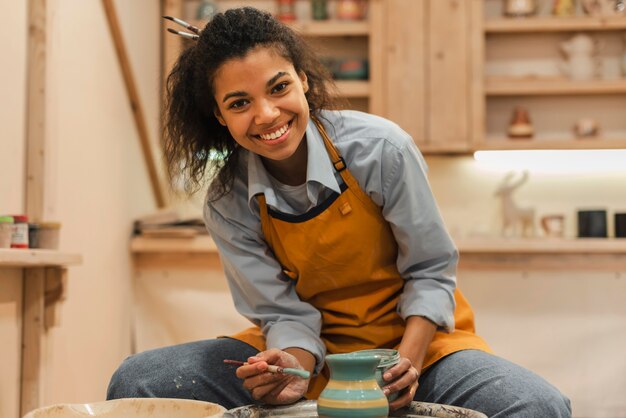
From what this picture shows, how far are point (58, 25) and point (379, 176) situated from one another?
1.37 meters

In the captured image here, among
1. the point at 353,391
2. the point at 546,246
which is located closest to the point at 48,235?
the point at 353,391

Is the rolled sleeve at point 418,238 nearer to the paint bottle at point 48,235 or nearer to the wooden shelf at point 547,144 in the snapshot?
the paint bottle at point 48,235

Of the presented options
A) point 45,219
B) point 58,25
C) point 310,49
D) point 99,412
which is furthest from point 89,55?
point 99,412

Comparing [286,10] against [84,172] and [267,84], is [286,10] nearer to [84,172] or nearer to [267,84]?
[84,172]

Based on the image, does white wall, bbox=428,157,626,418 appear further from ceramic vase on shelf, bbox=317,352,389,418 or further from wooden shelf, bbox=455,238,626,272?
ceramic vase on shelf, bbox=317,352,389,418

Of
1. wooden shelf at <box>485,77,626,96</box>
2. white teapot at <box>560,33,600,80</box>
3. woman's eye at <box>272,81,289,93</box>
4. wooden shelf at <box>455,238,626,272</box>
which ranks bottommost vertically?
wooden shelf at <box>455,238,626,272</box>

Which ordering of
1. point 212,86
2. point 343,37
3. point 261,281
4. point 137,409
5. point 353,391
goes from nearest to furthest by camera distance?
point 353,391 → point 137,409 → point 212,86 → point 261,281 → point 343,37

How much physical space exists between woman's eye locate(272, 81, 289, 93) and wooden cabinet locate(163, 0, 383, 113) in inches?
77.5

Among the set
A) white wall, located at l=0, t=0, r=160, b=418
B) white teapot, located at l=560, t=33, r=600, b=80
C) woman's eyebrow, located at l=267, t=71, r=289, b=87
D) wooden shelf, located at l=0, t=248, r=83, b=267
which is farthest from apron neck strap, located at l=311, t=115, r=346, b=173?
white teapot, located at l=560, t=33, r=600, b=80

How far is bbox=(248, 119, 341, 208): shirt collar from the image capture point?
179cm

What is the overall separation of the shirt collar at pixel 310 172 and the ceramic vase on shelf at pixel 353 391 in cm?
56

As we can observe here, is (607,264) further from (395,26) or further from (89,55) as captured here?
(89,55)

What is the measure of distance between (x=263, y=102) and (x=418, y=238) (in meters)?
0.45

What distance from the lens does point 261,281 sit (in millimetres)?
1900
